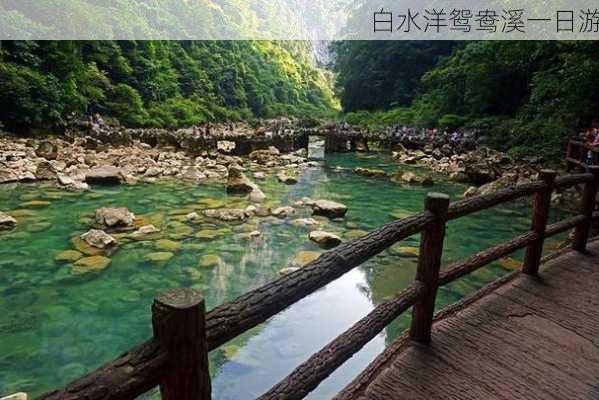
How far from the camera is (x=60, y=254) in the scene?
6.29 metres

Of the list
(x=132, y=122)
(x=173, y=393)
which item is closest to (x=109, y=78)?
(x=132, y=122)

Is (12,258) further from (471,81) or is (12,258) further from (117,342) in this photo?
(471,81)

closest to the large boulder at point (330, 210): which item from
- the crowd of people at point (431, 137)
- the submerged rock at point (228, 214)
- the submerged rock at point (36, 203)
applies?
the submerged rock at point (228, 214)

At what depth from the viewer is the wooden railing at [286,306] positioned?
109cm

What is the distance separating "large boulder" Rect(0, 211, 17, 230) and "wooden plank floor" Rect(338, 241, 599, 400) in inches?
283

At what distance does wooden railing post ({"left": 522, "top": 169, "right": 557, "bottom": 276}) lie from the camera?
327 cm

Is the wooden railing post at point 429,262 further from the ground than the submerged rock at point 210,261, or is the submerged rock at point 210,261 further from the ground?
the wooden railing post at point 429,262

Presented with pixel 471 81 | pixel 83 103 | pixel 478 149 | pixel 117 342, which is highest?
pixel 471 81

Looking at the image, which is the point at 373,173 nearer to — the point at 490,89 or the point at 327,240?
the point at 327,240

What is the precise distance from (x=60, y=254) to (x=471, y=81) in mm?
17302

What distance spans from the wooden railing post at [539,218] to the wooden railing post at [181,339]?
2.94 m

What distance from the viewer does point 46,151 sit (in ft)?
41.1

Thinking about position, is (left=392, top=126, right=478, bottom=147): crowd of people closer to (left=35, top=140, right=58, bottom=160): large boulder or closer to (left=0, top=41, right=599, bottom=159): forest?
(left=0, top=41, right=599, bottom=159): forest

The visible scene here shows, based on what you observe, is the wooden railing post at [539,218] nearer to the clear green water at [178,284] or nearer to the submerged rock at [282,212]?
the clear green water at [178,284]
